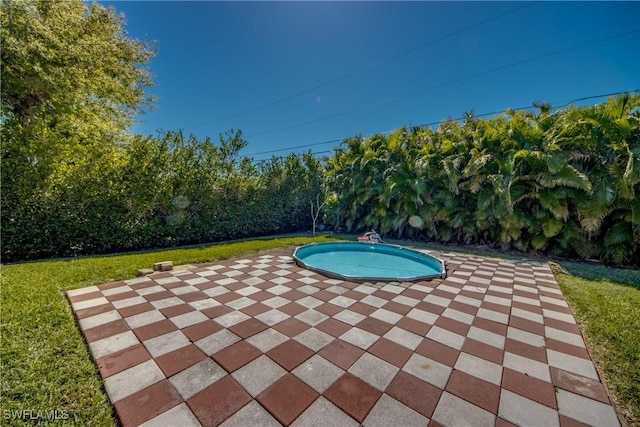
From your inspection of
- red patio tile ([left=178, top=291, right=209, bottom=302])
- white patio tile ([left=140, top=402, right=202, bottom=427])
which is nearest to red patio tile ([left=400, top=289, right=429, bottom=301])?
red patio tile ([left=178, top=291, right=209, bottom=302])

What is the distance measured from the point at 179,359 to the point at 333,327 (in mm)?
1620

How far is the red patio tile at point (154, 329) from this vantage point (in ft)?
8.89

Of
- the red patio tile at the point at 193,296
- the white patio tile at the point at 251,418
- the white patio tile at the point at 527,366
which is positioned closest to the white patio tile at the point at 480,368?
the white patio tile at the point at 527,366

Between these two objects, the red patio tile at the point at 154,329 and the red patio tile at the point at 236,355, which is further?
the red patio tile at the point at 154,329

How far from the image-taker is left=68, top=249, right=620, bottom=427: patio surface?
1820 millimetres

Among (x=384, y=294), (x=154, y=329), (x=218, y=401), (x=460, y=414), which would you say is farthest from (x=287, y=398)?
(x=384, y=294)

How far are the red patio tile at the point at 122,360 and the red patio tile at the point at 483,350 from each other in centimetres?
320

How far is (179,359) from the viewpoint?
234cm

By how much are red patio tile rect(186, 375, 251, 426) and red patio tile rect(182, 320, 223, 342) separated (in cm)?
84

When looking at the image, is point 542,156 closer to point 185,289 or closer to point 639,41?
point 639,41

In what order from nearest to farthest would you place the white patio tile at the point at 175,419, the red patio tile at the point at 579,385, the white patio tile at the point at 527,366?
the white patio tile at the point at 175,419
the red patio tile at the point at 579,385
the white patio tile at the point at 527,366

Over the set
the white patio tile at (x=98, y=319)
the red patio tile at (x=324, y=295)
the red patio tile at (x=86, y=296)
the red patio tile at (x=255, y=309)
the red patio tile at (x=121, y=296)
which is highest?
the red patio tile at (x=86, y=296)

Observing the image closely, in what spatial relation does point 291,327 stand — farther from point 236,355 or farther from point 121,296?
point 121,296

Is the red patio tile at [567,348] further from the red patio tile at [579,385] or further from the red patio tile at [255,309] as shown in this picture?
the red patio tile at [255,309]
